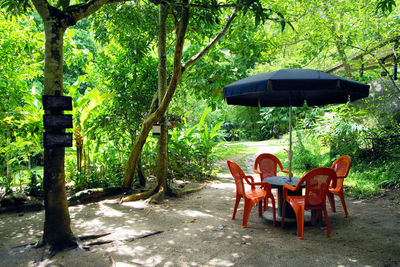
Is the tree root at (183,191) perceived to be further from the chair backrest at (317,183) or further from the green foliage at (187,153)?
the chair backrest at (317,183)

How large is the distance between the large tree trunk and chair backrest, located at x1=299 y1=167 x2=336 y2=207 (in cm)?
284

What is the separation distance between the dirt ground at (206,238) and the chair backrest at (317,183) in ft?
1.47

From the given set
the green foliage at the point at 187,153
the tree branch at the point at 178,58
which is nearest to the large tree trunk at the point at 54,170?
the tree branch at the point at 178,58

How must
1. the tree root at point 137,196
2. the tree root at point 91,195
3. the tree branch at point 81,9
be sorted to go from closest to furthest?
the tree branch at point 81,9 < the tree root at point 91,195 < the tree root at point 137,196

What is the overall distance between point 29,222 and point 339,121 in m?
7.11

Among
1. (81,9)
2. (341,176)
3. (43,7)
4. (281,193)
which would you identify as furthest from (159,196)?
(43,7)

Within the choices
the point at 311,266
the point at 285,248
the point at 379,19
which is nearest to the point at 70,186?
the point at 285,248

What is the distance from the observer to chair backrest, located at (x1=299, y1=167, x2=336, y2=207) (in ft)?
11.8

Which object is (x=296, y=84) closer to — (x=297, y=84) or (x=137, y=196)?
(x=297, y=84)

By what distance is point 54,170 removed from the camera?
3.13m

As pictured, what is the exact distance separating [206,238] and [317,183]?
5.12ft

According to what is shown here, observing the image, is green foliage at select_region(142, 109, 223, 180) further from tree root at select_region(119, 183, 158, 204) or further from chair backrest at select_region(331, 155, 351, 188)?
chair backrest at select_region(331, 155, 351, 188)

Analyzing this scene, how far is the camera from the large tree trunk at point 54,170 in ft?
10.2

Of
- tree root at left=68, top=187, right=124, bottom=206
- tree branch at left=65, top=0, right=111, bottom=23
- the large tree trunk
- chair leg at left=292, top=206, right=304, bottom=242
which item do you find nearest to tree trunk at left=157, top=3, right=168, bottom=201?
tree root at left=68, top=187, right=124, bottom=206
